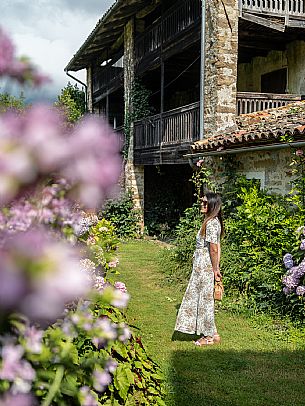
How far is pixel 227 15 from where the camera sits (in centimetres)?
1046

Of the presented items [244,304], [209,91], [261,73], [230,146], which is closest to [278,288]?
[244,304]

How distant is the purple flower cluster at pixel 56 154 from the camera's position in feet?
2.32

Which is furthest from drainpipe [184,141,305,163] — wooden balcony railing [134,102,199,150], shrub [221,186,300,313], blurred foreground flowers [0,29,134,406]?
blurred foreground flowers [0,29,134,406]

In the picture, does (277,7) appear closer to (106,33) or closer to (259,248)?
(259,248)

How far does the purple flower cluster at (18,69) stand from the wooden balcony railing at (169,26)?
11.0 meters

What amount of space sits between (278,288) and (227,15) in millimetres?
5943

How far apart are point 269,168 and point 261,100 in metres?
2.89

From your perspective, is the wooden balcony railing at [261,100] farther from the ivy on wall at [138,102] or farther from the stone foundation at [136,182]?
the stone foundation at [136,182]

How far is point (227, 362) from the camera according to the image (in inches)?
211

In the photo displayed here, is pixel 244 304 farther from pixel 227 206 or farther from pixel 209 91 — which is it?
pixel 209 91

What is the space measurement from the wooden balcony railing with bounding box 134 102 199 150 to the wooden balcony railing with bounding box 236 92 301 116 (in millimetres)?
965

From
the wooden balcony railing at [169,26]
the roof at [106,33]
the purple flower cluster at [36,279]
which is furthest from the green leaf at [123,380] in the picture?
the roof at [106,33]

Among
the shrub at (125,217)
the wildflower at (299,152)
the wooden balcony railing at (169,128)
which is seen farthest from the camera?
the shrub at (125,217)

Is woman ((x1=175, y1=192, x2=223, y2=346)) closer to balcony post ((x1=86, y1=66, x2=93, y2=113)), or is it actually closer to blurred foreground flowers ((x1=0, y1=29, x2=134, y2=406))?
blurred foreground flowers ((x1=0, y1=29, x2=134, y2=406))
